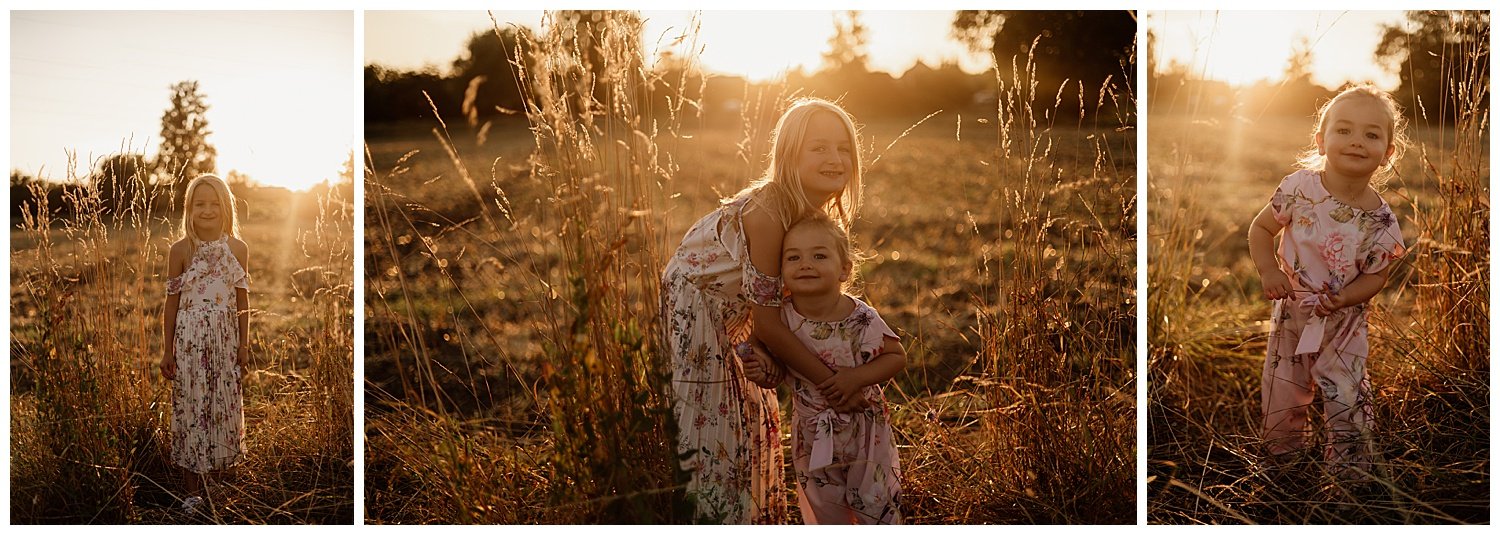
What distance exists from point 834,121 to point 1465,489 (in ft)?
5.95

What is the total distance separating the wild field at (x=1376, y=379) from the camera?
253cm

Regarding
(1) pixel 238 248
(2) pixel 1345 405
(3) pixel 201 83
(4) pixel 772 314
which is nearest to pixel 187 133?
(3) pixel 201 83

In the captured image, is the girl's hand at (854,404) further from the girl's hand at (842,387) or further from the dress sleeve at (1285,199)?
the dress sleeve at (1285,199)

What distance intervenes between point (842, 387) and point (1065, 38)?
5.99 feet

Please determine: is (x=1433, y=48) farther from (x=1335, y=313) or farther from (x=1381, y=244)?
(x=1335, y=313)

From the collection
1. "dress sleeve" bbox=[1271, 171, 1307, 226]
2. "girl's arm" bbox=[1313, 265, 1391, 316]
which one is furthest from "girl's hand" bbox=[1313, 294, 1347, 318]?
"dress sleeve" bbox=[1271, 171, 1307, 226]

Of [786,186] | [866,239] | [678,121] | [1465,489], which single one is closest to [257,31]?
[678,121]

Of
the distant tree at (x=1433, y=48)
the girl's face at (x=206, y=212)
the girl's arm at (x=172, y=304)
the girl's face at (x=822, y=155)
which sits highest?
the distant tree at (x=1433, y=48)

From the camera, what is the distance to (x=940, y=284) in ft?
16.9

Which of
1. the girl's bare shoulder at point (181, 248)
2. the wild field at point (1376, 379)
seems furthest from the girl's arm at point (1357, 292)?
the girl's bare shoulder at point (181, 248)

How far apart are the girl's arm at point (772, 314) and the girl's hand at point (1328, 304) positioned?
1.31 metres

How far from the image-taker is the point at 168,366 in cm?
282

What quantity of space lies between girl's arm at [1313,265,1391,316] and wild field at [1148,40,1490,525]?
123 millimetres

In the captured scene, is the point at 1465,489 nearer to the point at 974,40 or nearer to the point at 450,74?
the point at 974,40
